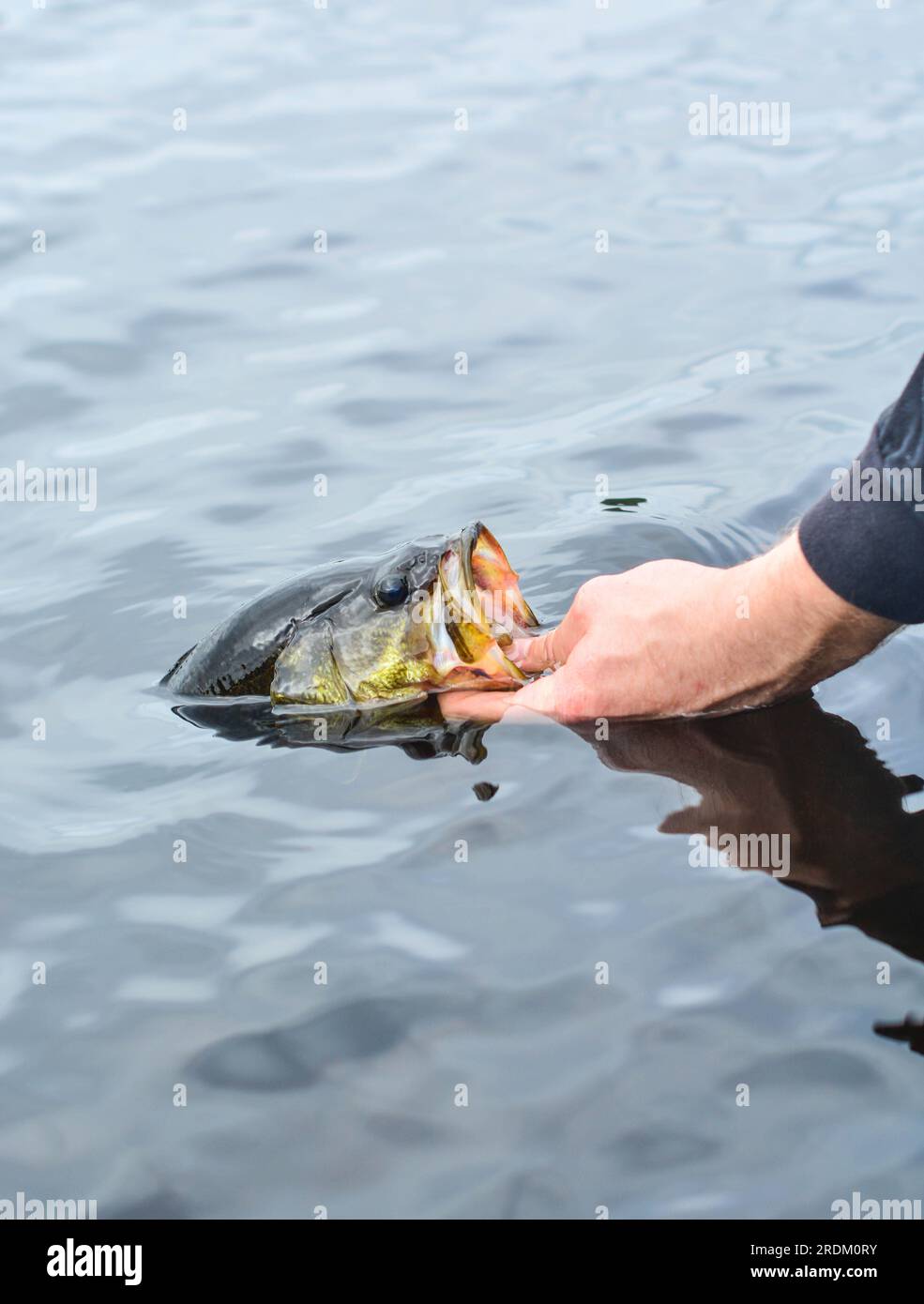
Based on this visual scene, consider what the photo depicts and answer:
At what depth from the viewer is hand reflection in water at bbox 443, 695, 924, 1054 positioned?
403 cm

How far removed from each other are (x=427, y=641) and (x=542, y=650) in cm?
39

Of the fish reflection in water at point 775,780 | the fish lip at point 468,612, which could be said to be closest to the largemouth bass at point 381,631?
the fish lip at point 468,612

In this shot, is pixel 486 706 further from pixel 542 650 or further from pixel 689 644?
pixel 689 644

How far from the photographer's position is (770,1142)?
3.34m

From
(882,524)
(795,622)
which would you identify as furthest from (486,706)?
(882,524)

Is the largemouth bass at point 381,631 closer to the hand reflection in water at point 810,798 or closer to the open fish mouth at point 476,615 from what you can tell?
the open fish mouth at point 476,615

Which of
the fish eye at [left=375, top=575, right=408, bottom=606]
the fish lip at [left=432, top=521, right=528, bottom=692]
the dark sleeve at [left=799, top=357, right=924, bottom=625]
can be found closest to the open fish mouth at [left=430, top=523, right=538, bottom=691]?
the fish lip at [left=432, top=521, right=528, bottom=692]

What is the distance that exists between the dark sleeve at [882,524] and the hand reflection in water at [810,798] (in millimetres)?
713

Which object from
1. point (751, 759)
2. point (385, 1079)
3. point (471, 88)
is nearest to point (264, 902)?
point (385, 1079)

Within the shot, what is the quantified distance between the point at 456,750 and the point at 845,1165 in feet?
6.97

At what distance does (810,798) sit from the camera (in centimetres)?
456

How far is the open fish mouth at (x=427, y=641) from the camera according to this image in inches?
196

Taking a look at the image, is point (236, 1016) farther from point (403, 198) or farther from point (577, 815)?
point (403, 198)

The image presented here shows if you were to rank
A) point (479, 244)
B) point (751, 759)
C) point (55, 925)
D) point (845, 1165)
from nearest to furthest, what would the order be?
point (845, 1165)
point (55, 925)
point (751, 759)
point (479, 244)
